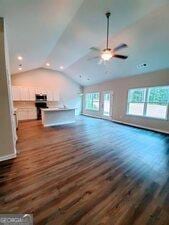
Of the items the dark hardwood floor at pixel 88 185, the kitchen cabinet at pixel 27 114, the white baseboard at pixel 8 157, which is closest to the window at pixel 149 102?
the dark hardwood floor at pixel 88 185

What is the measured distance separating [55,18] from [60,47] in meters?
2.08

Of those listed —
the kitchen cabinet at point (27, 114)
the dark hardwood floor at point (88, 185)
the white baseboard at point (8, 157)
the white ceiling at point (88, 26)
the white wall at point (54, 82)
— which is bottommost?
the dark hardwood floor at point (88, 185)

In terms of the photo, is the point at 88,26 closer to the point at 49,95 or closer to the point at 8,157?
the point at 8,157

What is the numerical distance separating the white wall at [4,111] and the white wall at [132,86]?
19.6 ft

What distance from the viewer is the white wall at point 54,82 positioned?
7894mm

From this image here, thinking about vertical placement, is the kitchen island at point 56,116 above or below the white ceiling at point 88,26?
below

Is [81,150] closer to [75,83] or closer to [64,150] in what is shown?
[64,150]

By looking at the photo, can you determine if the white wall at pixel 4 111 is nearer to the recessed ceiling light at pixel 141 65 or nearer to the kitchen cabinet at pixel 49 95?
the recessed ceiling light at pixel 141 65

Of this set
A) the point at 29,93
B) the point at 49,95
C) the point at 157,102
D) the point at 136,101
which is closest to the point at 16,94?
the point at 29,93

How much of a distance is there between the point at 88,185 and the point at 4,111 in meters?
2.44

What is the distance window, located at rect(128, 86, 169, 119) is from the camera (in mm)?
5609

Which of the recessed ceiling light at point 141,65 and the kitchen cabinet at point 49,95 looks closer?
the recessed ceiling light at point 141,65

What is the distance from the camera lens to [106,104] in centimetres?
876

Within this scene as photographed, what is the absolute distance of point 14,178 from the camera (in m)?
2.27
